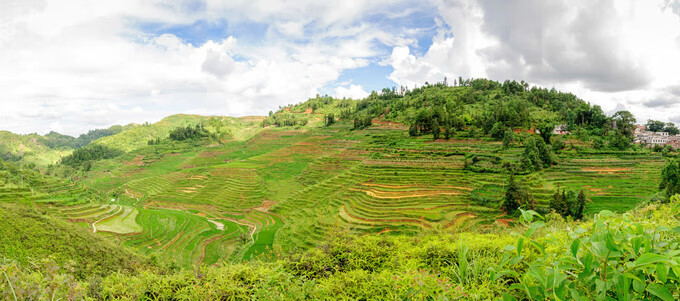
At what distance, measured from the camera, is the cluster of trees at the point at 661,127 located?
195ft

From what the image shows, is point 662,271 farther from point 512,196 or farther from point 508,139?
point 508,139

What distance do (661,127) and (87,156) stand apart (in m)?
149

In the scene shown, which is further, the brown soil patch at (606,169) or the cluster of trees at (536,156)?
the cluster of trees at (536,156)

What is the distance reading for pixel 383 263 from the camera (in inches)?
155

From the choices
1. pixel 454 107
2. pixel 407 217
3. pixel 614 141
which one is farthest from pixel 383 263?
pixel 454 107

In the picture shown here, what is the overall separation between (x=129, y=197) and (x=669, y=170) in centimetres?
6012

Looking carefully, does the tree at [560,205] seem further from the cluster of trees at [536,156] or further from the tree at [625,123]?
the tree at [625,123]

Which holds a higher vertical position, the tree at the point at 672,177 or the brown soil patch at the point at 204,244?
the tree at the point at 672,177

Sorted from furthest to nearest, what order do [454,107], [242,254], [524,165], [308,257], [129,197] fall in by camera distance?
[454,107] → [129,197] → [524,165] → [242,254] → [308,257]

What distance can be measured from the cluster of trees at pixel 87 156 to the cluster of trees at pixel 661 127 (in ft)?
437

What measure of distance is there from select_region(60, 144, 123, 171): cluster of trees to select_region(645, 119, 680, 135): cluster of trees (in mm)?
133151

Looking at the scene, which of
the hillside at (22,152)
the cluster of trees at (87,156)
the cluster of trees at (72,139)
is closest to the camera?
the cluster of trees at (87,156)

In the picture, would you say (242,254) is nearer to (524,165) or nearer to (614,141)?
(524,165)

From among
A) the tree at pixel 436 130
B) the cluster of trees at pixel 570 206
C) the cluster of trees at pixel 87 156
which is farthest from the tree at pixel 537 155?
the cluster of trees at pixel 87 156
